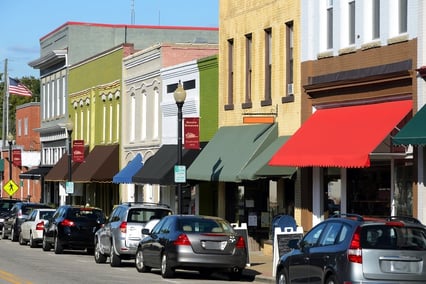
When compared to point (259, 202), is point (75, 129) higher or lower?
higher

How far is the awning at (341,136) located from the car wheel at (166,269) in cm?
470

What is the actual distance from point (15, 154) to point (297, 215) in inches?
1693

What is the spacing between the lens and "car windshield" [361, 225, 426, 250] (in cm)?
1684

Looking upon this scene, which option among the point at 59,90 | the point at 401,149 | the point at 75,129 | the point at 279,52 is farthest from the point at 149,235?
the point at 59,90

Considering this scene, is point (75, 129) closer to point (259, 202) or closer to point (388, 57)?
point (259, 202)

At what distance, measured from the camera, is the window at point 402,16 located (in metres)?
25.9

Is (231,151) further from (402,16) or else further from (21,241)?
(21,241)

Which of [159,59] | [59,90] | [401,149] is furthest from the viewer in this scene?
[59,90]

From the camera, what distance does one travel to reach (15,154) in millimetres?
72000

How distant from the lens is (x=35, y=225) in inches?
1582

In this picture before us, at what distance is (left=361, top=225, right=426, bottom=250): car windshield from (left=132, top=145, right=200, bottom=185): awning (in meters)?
22.0

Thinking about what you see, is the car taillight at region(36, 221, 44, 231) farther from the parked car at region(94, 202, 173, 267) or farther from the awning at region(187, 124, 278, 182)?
the parked car at region(94, 202, 173, 267)

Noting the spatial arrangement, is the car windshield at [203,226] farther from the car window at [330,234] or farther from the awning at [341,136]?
the car window at [330,234]

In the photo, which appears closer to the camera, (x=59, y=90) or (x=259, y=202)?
(x=259, y=202)
